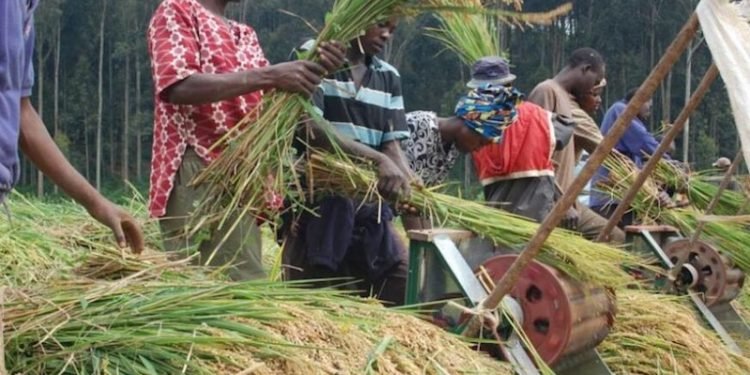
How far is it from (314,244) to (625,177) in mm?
2652

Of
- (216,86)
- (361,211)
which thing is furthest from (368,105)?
(216,86)

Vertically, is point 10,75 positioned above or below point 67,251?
above

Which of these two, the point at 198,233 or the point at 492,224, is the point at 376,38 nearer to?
the point at 492,224

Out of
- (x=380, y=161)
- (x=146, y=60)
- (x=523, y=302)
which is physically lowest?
(x=146, y=60)

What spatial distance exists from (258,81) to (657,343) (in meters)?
1.67

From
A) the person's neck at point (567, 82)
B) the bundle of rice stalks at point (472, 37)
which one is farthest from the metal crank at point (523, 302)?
the person's neck at point (567, 82)

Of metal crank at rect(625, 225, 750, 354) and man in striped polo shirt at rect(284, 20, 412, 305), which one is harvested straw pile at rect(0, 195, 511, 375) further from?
metal crank at rect(625, 225, 750, 354)

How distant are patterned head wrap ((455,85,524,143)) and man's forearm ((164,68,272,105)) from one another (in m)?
1.35

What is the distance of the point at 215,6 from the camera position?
9.39ft

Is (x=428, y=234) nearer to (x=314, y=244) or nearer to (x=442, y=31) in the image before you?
(x=314, y=244)

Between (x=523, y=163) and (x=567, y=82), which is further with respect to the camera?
(x=567, y=82)

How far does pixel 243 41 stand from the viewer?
2.93 m

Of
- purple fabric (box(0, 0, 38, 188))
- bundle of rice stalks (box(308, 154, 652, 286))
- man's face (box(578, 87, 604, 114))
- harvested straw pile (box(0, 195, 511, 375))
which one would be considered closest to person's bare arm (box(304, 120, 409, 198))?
bundle of rice stalks (box(308, 154, 652, 286))

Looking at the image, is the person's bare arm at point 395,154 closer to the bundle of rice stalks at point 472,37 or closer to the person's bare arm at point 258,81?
the person's bare arm at point 258,81
